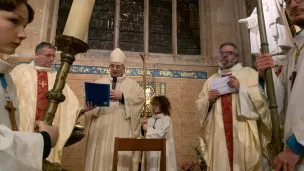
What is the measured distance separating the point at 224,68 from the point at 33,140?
9.38ft

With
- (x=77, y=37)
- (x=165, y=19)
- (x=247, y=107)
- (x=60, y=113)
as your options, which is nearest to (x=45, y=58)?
(x=60, y=113)

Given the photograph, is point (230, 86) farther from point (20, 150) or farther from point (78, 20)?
point (20, 150)

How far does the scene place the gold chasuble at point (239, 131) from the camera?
294 centimetres

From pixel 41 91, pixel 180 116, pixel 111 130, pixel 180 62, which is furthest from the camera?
pixel 180 62

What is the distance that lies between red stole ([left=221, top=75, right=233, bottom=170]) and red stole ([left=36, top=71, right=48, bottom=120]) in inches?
82.3

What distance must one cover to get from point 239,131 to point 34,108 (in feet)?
7.72

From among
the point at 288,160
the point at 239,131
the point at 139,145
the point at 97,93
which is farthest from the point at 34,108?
the point at 288,160

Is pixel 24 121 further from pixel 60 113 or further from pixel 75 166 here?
pixel 75 166

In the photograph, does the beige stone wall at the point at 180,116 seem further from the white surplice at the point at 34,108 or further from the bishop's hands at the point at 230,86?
the bishop's hands at the point at 230,86

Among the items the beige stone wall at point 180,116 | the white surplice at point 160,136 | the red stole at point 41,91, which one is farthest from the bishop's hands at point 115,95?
the beige stone wall at point 180,116

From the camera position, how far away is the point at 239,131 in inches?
120

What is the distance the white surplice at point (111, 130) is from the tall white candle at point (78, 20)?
265cm

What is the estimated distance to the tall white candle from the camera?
981 millimetres

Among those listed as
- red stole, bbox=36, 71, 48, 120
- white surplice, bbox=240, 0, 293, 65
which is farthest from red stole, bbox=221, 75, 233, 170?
red stole, bbox=36, 71, 48, 120
